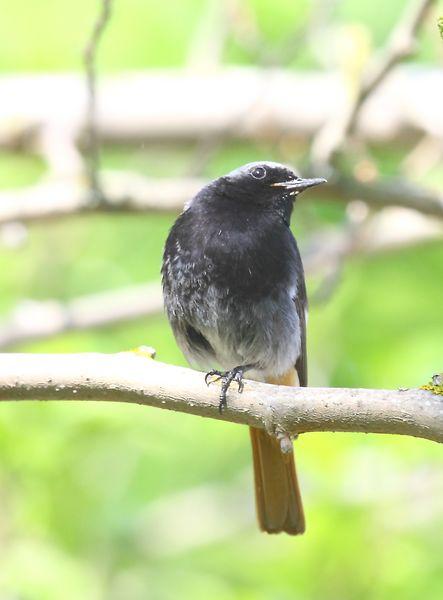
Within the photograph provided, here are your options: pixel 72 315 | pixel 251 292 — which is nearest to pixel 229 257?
pixel 251 292

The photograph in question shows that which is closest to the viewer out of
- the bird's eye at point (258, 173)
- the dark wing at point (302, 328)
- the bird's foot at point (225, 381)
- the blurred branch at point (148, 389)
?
the blurred branch at point (148, 389)

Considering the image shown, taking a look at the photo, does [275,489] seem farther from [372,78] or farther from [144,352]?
[372,78]

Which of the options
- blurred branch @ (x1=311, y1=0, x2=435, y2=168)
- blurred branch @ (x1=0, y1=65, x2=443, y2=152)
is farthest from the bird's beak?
blurred branch @ (x1=0, y1=65, x2=443, y2=152)

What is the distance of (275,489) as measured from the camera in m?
5.27

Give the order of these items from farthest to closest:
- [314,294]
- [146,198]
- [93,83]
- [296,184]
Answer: [314,294] < [146,198] < [93,83] < [296,184]

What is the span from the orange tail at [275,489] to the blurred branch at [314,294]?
1.60 metres

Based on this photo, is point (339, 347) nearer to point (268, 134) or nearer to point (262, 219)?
point (268, 134)

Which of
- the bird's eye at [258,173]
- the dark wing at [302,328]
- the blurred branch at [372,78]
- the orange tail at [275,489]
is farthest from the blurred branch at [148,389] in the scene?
the blurred branch at [372,78]

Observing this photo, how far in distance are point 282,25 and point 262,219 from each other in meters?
4.31

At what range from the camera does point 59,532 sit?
5.74m

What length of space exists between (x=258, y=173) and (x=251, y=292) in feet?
2.74

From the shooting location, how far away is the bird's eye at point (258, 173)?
5.54m

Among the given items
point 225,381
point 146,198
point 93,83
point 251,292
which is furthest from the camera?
point 146,198

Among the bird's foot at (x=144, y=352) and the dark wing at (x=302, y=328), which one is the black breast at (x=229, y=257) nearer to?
the dark wing at (x=302, y=328)
